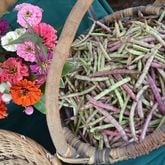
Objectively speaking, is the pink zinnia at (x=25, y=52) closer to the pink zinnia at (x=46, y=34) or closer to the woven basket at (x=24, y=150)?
the pink zinnia at (x=46, y=34)

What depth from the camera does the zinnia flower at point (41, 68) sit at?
857 millimetres

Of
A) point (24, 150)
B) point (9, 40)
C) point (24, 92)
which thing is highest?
point (9, 40)

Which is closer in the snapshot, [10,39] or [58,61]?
[58,61]

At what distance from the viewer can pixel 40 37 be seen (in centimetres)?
86

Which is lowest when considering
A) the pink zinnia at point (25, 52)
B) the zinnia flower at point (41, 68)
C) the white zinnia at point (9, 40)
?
the zinnia flower at point (41, 68)

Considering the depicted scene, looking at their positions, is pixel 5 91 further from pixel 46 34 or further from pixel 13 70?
pixel 46 34

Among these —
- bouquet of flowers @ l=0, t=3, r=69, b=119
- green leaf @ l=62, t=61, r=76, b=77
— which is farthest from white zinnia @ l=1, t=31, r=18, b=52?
green leaf @ l=62, t=61, r=76, b=77

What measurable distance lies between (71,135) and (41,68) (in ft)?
0.53

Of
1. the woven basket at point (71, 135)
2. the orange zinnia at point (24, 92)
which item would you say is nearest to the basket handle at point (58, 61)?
the woven basket at point (71, 135)

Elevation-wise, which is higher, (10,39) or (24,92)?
(10,39)

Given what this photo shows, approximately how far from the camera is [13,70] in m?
0.86

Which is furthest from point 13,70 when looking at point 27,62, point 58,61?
point 58,61

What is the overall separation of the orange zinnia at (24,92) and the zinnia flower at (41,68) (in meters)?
0.03

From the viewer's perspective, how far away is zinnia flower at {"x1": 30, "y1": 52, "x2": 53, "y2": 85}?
86 cm
